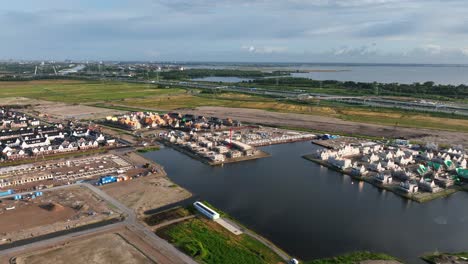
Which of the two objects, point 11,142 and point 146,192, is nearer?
point 146,192

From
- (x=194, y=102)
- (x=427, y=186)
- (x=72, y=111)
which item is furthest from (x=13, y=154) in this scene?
(x=194, y=102)

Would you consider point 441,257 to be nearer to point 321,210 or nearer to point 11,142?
point 321,210

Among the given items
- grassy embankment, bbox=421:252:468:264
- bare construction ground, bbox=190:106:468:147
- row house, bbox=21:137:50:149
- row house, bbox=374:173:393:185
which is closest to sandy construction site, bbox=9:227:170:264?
grassy embankment, bbox=421:252:468:264

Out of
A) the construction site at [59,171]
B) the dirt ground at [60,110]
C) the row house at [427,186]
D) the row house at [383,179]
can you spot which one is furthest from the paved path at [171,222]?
the dirt ground at [60,110]

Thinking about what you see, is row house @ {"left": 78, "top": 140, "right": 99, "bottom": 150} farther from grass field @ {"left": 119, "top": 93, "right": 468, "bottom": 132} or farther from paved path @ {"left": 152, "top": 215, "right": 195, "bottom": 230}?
grass field @ {"left": 119, "top": 93, "right": 468, "bottom": 132}

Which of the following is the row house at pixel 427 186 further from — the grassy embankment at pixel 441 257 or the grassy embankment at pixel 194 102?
the grassy embankment at pixel 194 102

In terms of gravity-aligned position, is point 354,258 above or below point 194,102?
below
